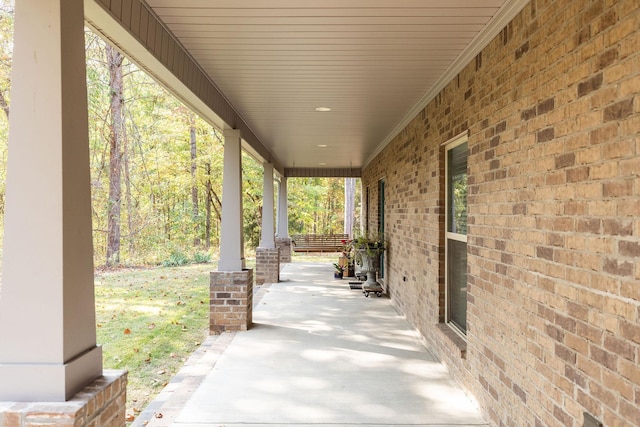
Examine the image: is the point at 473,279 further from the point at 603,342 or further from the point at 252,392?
the point at 252,392

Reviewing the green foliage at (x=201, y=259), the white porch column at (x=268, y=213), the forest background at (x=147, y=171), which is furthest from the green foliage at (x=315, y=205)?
the white porch column at (x=268, y=213)

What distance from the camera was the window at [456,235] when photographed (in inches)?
172

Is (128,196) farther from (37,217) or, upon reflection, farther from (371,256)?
(37,217)

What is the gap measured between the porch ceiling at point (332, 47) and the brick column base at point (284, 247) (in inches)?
338

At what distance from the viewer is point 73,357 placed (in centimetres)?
209

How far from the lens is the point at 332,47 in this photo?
12.1 ft

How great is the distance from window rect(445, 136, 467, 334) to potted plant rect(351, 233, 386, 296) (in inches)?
163

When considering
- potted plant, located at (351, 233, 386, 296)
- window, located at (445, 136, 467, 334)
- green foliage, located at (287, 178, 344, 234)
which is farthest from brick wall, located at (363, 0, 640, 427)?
green foliage, located at (287, 178, 344, 234)

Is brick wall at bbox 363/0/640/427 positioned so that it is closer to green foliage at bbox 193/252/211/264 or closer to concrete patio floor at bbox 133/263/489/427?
concrete patio floor at bbox 133/263/489/427

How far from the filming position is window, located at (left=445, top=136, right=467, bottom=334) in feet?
14.3

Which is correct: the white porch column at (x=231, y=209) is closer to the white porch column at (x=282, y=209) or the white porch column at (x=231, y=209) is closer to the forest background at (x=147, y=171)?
the white porch column at (x=282, y=209)

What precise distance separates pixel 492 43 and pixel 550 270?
5.80 ft

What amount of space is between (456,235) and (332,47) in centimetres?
216

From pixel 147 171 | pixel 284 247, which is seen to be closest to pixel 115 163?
pixel 147 171
